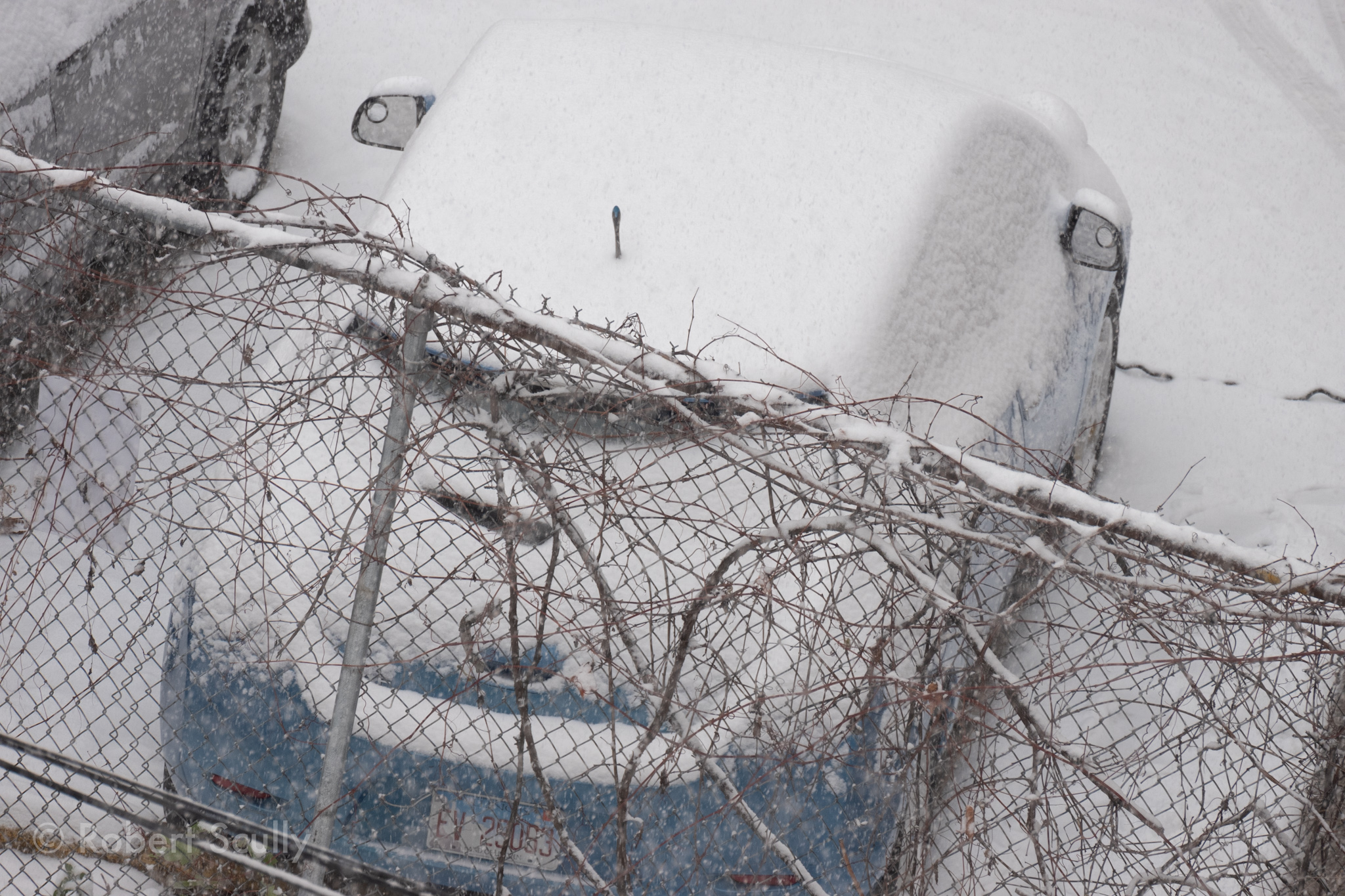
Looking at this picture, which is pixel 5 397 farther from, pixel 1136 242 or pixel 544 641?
pixel 1136 242

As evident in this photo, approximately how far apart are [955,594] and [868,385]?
0.85m

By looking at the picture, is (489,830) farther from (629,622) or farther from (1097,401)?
(1097,401)

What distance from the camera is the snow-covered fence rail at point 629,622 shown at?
2.07m

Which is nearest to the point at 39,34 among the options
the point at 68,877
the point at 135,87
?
the point at 135,87

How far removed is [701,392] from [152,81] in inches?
158

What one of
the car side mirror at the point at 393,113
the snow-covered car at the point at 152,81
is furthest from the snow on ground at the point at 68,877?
the car side mirror at the point at 393,113

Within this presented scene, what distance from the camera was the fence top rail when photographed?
6.50ft

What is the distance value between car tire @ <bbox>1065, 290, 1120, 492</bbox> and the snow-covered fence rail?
145cm

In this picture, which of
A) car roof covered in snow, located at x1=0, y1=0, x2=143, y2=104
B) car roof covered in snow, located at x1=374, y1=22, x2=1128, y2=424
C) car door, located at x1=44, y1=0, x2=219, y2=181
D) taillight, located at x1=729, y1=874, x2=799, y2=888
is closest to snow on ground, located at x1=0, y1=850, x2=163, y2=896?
taillight, located at x1=729, y1=874, x2=799, y2=888

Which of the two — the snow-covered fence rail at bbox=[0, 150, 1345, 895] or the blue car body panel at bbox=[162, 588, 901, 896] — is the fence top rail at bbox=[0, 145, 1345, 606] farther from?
the blue car body panel at bbox=[162, 588, 901, 896]

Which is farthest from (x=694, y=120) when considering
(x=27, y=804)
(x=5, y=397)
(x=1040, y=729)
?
(x=27, y=804)

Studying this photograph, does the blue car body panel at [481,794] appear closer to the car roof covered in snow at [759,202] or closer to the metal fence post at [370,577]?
the metal fence post at [370,577]

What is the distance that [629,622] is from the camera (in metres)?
2.43

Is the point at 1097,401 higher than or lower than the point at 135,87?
lower
